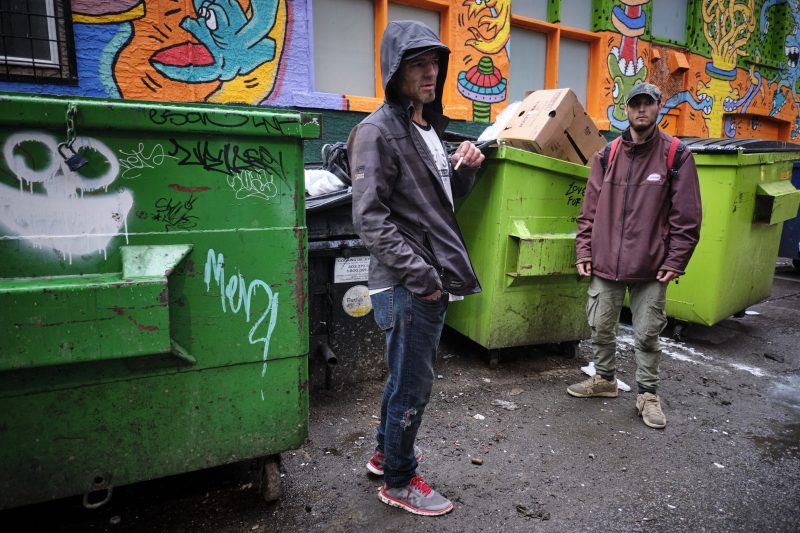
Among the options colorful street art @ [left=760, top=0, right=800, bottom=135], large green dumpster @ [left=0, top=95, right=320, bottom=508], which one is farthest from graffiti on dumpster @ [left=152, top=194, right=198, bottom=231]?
colorful street art @ [left=760, top=0, right=800, bottom=135]

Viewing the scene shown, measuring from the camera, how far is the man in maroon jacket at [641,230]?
9.25ft

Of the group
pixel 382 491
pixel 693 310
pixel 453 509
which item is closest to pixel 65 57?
pixel 382 491

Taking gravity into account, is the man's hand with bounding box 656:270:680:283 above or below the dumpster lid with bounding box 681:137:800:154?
below

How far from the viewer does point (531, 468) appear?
2445mm

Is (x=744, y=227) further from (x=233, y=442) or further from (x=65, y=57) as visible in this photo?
(x=65, y=57)

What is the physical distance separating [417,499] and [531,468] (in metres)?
0.69

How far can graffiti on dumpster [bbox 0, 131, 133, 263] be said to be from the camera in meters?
1.53

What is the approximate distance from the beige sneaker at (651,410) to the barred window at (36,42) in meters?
4.88

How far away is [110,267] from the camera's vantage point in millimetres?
1654

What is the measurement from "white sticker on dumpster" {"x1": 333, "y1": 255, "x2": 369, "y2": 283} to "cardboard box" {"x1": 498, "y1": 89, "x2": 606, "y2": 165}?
4.49 ft

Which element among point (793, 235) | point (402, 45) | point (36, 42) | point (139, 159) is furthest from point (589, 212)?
point (793, 235)

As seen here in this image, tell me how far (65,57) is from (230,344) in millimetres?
3573

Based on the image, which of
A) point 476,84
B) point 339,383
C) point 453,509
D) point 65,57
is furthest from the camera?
point 476,84

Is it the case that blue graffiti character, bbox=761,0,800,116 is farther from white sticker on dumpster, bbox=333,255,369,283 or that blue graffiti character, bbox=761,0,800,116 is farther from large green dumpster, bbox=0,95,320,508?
large green dumpster, bbox=0,95,320,508
